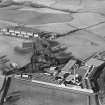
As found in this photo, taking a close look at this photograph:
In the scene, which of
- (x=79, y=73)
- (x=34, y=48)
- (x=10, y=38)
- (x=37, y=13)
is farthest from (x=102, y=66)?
(x=37, y=13)

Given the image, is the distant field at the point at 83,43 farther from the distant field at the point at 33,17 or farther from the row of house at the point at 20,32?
the distant field at the point at 33,17

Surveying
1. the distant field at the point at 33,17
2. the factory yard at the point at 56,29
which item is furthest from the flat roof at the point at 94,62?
the distant field at the point at 33,17

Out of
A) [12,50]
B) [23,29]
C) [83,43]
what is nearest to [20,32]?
[23,29]

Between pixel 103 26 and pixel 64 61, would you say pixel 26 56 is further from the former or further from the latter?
pixel 103 26

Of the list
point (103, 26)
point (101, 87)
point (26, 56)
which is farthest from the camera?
point (103, 26)

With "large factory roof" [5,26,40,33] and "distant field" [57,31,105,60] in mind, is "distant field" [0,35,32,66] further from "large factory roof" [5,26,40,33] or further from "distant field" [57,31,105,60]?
"distant field" [57,31,105,60]

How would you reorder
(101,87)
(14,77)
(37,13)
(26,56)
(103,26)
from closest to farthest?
(101,87) < (14,77) < (26,56) < (103,26) < (37,13)
